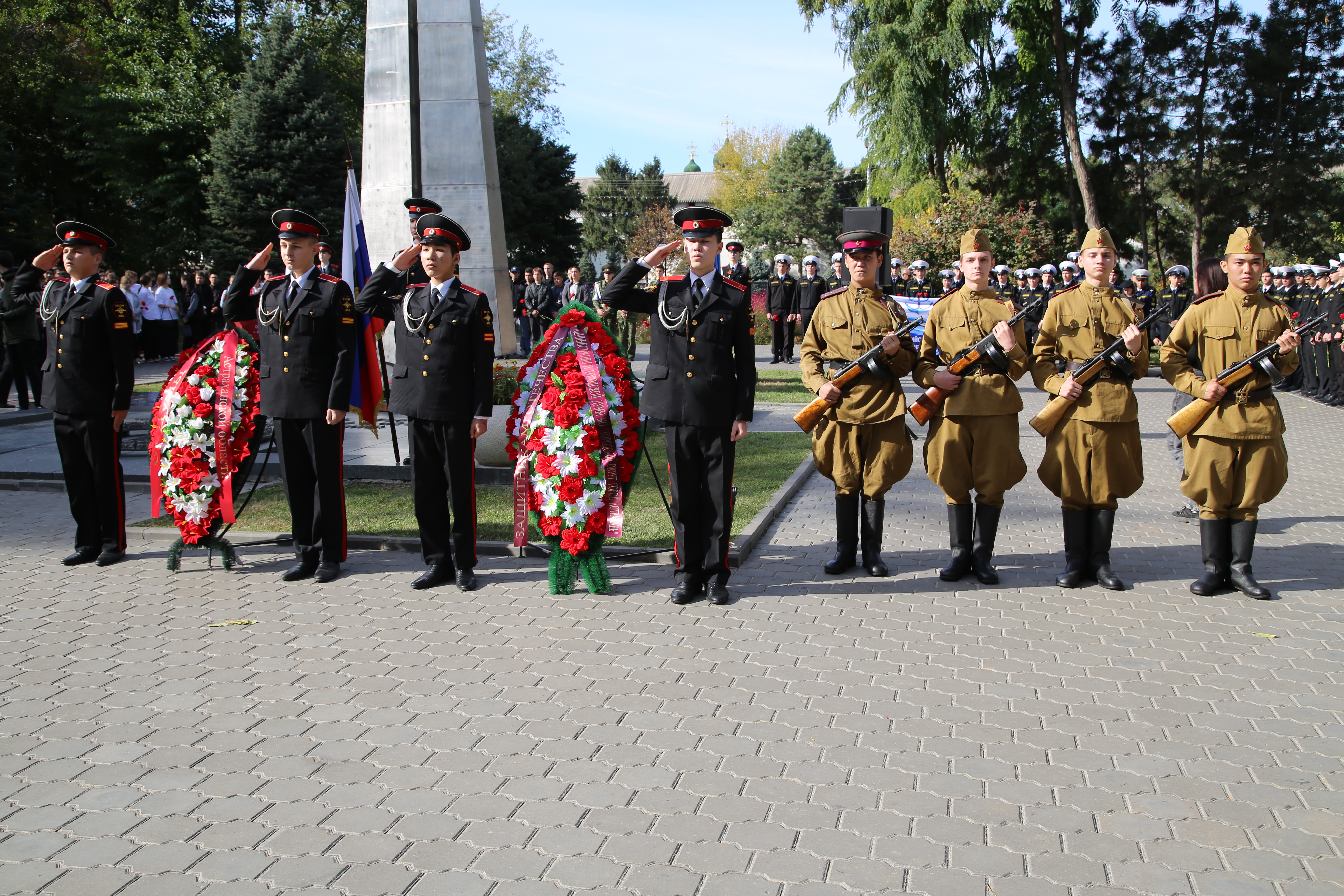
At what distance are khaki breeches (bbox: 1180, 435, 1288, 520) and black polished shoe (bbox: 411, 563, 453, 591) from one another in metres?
4.67

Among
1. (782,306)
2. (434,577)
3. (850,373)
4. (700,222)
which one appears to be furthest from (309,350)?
(782,306)

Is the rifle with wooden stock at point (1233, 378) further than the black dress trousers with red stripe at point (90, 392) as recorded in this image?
No

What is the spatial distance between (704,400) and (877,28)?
25290 millimetres

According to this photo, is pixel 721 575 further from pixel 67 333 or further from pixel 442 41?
pixel 442 41

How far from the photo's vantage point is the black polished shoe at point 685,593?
6.12 metres

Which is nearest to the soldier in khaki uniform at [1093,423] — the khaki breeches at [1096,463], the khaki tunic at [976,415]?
the khaki breeches at [1096,463]

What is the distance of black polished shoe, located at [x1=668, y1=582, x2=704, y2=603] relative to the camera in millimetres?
6121

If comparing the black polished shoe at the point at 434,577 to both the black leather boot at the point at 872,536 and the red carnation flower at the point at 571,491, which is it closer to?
the red carnation flower at the point at 571,491

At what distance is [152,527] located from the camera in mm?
7910

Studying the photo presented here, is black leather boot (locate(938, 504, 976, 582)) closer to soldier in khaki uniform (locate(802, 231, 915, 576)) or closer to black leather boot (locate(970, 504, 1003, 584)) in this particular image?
black leather boot (locate(970, 504, 1003, 584))

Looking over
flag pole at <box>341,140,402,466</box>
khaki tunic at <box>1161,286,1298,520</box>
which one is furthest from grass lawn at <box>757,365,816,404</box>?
khaki tunic at <box>1161,286,1298,520</box>

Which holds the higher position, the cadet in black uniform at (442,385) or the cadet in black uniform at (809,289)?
the cadet in black uniform at (809,289)

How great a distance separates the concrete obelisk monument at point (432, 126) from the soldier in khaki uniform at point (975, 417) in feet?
17.7

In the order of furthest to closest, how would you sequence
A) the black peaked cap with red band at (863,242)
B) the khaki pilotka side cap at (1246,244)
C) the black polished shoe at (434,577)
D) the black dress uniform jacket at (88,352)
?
the black dress uniform jacket at (88,352) → the black peaked cap with red band at (863,242) → the black polished shoe at (434,577) → the khaki pilotka side cap at (1246,244)
